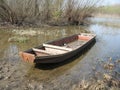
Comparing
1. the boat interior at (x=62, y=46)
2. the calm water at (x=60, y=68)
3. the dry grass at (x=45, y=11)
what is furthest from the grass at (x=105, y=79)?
the dry grass at (x=45, y=11)

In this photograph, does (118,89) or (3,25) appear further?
(3,25)

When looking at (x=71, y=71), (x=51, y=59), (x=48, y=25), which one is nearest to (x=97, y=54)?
(x=71, y=71)

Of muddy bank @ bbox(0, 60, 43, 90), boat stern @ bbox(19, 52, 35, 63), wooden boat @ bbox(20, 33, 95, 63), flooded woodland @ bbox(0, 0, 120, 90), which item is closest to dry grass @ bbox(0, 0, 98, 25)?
flooded woodland @ bbox(0, 0, 120, 90)

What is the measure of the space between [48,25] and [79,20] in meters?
3.99

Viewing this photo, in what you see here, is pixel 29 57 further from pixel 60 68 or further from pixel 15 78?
pixel 60 68

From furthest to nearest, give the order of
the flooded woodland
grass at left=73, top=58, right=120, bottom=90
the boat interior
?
the boat interior, the flooded woodland, grass at left=73, top=58, right=120, bottom=90

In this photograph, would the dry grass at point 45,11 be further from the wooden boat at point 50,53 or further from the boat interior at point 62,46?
the wooden boat at point 50,53

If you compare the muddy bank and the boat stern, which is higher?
the boat stern

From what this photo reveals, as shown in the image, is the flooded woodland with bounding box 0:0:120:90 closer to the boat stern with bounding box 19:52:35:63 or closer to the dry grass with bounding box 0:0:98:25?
the dry grass with bounding box 0:0:98:25

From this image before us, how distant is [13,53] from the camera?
891 centimetres

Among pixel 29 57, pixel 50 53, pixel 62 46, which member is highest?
pixel 29 57

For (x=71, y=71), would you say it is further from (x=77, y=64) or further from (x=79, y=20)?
(x=79, y=20)

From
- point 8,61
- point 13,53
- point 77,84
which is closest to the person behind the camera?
point 77,84

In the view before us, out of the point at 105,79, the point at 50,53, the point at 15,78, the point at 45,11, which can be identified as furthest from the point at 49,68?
the point at 45,11
